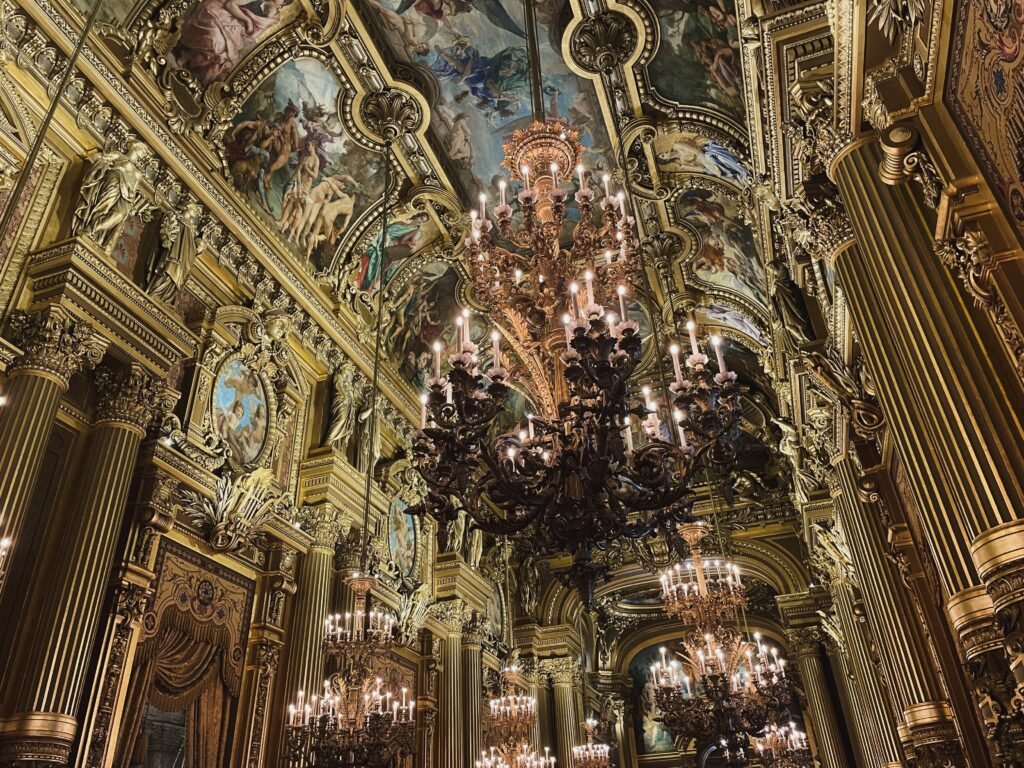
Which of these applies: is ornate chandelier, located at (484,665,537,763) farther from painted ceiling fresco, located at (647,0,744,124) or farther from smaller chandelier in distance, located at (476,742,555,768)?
painted ceiling fresco, located at (647,0,744,124)

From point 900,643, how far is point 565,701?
1157 cm

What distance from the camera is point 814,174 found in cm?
526

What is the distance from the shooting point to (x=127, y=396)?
676 centimetres

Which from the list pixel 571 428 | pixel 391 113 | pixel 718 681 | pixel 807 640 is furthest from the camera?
pixel 807 640

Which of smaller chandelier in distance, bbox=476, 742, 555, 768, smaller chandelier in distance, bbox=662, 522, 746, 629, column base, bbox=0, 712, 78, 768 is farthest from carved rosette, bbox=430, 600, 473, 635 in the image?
column base, bbox=0, 712, 78, 768

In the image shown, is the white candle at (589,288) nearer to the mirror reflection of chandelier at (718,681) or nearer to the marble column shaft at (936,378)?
the marble column shaft at (936,378)

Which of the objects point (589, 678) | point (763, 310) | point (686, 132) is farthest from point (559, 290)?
point (589, 678)

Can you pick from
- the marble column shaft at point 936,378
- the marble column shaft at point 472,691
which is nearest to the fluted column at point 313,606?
the marble column shaft at point 472,691

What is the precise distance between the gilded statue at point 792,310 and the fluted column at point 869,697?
4317 millimetres

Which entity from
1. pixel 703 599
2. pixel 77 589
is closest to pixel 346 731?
pixel 77 589

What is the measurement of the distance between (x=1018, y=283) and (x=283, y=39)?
27.5 feet

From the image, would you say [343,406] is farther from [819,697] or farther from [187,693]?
[819,697]

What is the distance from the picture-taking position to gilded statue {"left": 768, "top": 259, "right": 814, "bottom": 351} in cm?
742

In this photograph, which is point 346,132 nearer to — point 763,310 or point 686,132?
point 686,132
